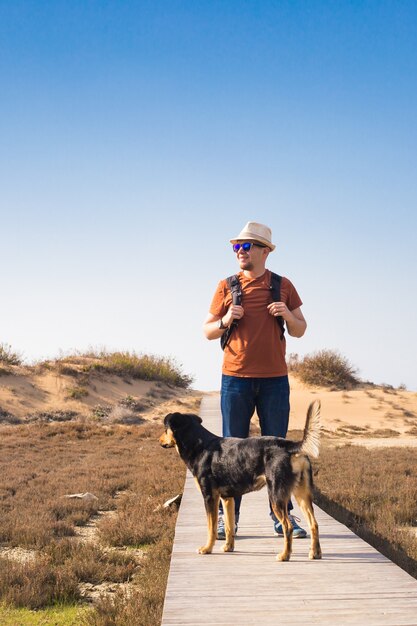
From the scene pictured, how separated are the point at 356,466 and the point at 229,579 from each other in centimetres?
965

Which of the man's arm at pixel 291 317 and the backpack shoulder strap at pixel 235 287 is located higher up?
the backpack shoulder strap at pixel 235 287

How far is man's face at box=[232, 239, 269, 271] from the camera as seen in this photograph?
5836 millimetres

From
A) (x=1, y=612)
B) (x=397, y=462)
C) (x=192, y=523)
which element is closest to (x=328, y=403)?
(x=397, y=462)

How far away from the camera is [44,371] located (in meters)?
29.5

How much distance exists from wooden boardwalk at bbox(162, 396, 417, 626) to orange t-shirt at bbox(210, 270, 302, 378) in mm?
1597

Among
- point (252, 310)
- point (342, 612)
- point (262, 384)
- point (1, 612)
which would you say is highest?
point (252, 310)

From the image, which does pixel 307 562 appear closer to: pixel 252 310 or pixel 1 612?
pixel 252 310

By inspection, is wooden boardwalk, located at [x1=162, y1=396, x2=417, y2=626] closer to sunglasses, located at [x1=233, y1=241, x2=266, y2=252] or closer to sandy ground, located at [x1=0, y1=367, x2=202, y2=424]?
sunglasses, located at [x1=233, y1=241, x2=266, y2=252]

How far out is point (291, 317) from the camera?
5.75 meters

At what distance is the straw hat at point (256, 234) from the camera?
5809 mm

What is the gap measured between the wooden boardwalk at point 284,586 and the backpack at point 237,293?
1869 millimetres

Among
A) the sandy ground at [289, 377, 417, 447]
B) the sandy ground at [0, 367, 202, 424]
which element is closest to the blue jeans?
the sandy ground at [289, 377, 417, 447]

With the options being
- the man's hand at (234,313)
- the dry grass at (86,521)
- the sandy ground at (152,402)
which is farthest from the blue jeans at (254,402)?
the sandy ground at (152,402)

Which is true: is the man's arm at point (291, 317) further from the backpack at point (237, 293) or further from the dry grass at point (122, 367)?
the dry grass at point (122, 367)
